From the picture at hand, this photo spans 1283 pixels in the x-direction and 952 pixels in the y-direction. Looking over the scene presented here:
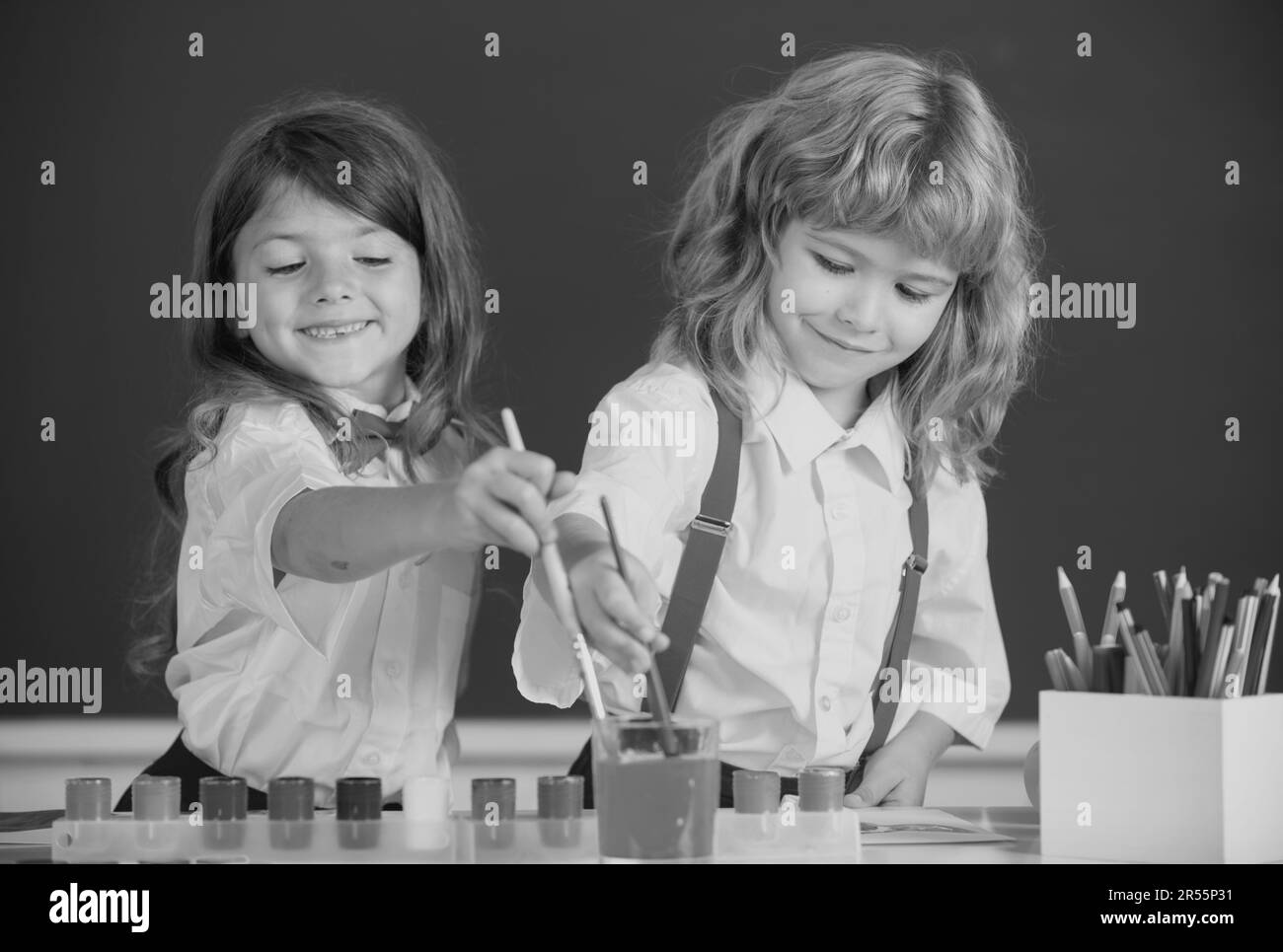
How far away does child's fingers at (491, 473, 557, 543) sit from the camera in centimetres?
114

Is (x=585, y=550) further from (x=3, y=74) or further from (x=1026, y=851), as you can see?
(x=3, y=74)

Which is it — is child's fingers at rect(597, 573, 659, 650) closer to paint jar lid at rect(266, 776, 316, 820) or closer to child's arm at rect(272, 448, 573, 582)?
child's arm at rect(272, 448, 573, 582)

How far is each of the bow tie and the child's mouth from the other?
3.6 inches

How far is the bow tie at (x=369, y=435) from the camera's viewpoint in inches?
69.6

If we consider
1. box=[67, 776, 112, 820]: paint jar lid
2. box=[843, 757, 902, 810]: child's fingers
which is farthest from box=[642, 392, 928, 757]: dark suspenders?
box=[67, 776, 112, 820]: paint jar lid

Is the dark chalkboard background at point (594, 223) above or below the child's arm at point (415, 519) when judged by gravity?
above

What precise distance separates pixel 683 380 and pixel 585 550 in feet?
1.51

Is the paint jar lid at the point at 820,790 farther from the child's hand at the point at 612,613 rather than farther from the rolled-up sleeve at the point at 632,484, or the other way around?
the rolled-up sleeve at the point at 632,484

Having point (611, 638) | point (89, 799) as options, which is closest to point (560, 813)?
point (611, 638)

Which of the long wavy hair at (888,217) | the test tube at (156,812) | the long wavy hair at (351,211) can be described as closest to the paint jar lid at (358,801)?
the test tube at (156,812)

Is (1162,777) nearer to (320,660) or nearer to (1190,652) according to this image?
(1190,652)

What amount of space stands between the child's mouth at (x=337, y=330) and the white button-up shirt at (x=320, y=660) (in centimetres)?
7

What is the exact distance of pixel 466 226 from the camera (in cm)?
200

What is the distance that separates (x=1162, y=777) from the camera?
115cm
